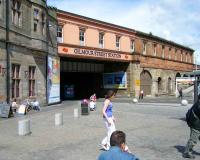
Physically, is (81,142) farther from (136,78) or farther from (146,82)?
(146,82)

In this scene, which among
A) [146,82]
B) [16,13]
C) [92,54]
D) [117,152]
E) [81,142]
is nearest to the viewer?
[117,152]

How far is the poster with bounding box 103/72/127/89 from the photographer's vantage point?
5100 centimetres

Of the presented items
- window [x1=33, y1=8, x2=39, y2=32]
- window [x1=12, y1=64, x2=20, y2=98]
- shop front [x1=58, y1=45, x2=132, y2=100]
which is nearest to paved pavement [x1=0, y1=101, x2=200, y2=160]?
window [x1=12, y1=64, x2=20, y2=98]

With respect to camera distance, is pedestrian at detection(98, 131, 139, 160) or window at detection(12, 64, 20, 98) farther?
window at detection(12, 64, 20, 98)

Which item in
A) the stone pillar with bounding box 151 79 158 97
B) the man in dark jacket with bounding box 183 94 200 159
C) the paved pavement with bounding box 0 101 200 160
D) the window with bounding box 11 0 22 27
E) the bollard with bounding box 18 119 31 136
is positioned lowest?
the paved pavement with bounding box 0 101 200 160

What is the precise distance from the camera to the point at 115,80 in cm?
5128

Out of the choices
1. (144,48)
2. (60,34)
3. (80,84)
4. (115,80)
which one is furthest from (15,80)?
(144,48)

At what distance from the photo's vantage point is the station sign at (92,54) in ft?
134

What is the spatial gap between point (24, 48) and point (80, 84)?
1063 inches

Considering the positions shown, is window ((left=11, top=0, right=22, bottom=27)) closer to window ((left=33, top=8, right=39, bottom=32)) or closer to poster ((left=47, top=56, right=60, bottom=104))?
window ((left=33, top=8, right=39, bottom=32))

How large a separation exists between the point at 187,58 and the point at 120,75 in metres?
25.5

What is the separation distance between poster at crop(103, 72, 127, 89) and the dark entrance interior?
1225 mm

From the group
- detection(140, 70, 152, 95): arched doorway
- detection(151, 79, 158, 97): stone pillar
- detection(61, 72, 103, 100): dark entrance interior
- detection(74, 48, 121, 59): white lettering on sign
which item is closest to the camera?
detection(74, 48, 121, 59): white lettering on sign

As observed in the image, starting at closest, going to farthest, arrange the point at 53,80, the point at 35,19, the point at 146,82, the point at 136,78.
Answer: the point at 35,19, the point at 53,80, the point at 136,78, the point at 146,82
